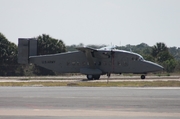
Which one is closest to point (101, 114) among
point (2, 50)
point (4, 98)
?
point (4, 98)

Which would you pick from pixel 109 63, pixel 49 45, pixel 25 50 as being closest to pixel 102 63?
pixel 109 63

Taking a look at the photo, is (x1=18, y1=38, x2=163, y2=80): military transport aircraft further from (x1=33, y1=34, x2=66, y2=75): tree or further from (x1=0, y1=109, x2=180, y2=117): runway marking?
(x1=0, y1=109, x2=180, y2=117): runway marking

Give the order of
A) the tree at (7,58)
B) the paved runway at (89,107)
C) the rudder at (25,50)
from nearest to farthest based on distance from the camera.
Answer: the paved runway at (89,107)
the rudder at (25,50)
the tree at (7,58)

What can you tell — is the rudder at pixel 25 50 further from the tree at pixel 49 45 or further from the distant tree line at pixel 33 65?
the tree at pixel 49 45

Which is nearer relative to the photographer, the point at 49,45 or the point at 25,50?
the point at 25,50

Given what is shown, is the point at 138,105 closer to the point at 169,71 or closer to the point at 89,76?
the point at 89,76

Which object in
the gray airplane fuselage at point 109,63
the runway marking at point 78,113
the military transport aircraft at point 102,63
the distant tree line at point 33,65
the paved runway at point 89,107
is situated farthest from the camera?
the distant tree line at point 33,65

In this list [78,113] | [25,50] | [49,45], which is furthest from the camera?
[49,45]

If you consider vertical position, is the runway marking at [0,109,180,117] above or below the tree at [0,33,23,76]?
below

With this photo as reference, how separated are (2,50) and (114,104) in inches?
2122

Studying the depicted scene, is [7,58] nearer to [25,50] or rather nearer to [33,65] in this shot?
[33,65]

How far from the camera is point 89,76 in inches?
1848

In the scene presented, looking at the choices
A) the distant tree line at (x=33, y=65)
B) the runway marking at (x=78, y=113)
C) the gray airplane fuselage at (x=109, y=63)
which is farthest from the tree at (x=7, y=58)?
the runway marking at (x=78, y=113)

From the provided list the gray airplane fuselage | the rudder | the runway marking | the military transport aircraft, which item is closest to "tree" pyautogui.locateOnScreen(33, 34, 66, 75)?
the rudder
